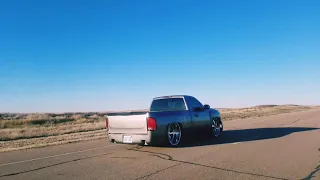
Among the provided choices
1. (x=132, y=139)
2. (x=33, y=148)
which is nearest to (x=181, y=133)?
(x=132, y=139)

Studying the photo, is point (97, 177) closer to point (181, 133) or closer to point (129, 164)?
point (129, 164)

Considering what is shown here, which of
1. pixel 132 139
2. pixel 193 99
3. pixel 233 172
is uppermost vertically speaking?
pixel 193 99

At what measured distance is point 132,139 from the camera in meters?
9.20

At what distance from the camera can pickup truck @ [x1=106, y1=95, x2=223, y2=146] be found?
9.02 metres

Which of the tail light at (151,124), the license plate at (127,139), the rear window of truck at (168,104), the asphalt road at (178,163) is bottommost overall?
the asphalt road at (178,163)

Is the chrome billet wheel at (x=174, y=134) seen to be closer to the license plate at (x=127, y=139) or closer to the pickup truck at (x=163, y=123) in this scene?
the pickup truck at (x=163, y=123)

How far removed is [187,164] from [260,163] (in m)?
1.61

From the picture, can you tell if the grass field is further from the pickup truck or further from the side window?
the side window

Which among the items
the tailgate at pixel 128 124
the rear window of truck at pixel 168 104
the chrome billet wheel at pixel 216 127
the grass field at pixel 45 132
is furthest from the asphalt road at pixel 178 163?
the grass field at pixel 45 132

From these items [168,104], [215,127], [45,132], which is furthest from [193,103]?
[45,132]

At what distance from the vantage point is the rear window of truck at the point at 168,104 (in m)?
11.1

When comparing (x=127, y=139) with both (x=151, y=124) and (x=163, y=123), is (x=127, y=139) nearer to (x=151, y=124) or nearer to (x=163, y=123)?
(x=151, y=124)

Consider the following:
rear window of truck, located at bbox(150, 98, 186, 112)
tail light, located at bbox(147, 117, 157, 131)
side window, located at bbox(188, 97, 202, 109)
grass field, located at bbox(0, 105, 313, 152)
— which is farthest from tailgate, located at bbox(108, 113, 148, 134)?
grass field, located at bbox(0, 105, 313, 152)

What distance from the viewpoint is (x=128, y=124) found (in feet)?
30.8
